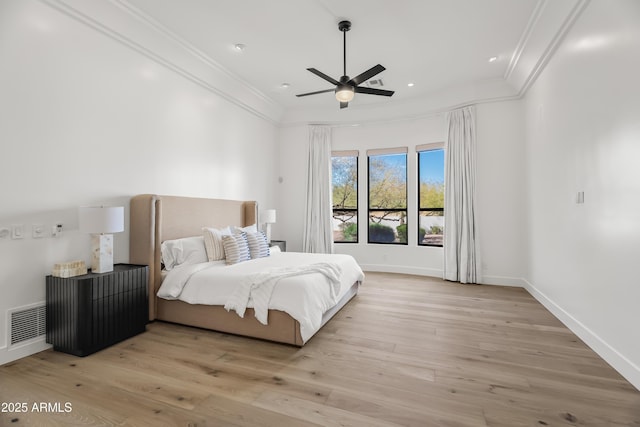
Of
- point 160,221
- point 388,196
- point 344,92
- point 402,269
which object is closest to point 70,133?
point 160,221

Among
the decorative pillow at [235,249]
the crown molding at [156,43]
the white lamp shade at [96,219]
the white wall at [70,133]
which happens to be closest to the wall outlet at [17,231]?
the white wall at [70,133]

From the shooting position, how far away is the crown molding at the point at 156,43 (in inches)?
112

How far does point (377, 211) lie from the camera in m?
6.14

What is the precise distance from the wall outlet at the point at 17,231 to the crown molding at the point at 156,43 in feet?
6.25

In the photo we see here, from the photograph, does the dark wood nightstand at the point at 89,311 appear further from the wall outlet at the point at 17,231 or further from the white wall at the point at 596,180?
the white wall at the point at 596,180

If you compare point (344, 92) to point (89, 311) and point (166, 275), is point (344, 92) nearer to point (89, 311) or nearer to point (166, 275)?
point (166, 275)

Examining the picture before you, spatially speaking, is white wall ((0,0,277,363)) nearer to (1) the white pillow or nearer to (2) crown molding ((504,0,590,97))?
(1) the white pillow

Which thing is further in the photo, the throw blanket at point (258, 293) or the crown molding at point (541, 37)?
the crown molding at point (541, 37)

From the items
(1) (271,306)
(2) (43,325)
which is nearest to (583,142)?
(1) (271,306)

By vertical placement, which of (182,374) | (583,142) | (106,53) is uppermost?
(106,53)

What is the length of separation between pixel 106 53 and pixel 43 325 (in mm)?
2619

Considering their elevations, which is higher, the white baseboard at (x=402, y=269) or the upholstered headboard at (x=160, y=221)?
the upholstered headboard at (x=160, y=221)

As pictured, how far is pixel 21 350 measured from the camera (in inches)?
95.7

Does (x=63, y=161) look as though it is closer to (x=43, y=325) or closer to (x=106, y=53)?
(x=106, y=53)
